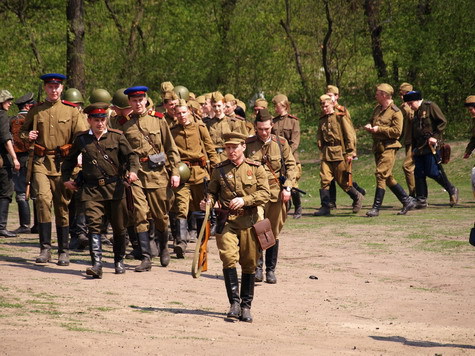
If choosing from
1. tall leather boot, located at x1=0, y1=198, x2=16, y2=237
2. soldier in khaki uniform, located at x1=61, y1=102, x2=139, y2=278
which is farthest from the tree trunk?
soldier in khaki uniform, located at x1=61, y1=102, x2=139, y2=278

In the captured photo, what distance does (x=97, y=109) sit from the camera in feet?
36.9

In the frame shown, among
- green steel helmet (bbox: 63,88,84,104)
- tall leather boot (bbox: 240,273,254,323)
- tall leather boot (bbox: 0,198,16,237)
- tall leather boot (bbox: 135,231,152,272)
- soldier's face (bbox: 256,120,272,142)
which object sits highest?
green steel helmet (bbox: 63,88,84,104)

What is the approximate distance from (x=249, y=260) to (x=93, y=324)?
1694mm

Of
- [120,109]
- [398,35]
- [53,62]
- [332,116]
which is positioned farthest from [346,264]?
[53,62]

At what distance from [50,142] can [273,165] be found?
279 centimetres

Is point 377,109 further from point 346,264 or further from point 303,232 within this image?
point 346,264

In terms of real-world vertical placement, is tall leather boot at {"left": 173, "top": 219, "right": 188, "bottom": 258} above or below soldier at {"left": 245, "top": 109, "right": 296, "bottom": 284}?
below

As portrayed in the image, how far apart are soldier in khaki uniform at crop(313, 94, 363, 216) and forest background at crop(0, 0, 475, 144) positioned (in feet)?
35.9

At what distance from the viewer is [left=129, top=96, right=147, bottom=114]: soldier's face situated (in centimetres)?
1230

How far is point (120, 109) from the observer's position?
493 inches

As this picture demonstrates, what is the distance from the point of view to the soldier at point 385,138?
57.5 feet

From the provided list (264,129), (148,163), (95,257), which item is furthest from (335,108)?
(95,257)

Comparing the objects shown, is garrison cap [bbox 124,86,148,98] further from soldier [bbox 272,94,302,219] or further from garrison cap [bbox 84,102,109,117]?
soldier [bbox 272,94,302,219]

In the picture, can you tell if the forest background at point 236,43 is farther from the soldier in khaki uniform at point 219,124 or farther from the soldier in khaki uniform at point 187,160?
the soldier in khaki uniform at point 187,160
